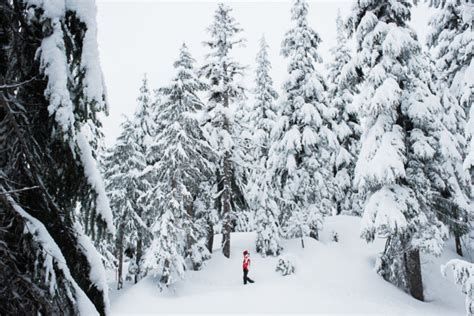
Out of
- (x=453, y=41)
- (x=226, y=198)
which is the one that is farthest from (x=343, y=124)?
(x=453, y=41)

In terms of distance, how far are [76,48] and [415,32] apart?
1586 cm

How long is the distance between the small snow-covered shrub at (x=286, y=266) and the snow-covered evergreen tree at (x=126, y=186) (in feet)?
35.4

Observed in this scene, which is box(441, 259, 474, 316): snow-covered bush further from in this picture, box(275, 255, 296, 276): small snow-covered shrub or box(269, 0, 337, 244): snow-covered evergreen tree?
box(269, 0, 337, 244): snow-covered evergreen tree

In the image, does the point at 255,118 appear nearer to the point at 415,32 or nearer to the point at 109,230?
the point at 415,32

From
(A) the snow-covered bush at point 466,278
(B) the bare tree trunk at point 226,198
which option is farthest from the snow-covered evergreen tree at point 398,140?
(B) the bare tree trunk at point 226,198

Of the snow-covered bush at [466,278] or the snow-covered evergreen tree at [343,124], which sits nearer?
the snow-covered bush at [466,278]

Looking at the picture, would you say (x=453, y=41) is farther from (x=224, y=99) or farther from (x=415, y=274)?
(x=224, y=99)

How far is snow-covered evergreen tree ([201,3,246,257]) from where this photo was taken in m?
21.4

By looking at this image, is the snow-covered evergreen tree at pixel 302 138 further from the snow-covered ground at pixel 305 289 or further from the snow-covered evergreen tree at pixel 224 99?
the snow-covered evergreen tree at pixel 224 99

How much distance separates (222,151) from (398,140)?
10271 mm

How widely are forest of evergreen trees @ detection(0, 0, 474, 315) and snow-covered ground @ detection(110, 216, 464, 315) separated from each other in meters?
0.81

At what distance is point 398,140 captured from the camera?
14172 millimetres

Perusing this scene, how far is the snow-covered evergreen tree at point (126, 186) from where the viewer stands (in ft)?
81.4

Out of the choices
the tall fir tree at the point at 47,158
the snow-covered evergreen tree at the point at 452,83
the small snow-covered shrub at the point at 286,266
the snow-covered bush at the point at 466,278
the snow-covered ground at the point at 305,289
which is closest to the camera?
the tall fir tree at the point at 47,158
